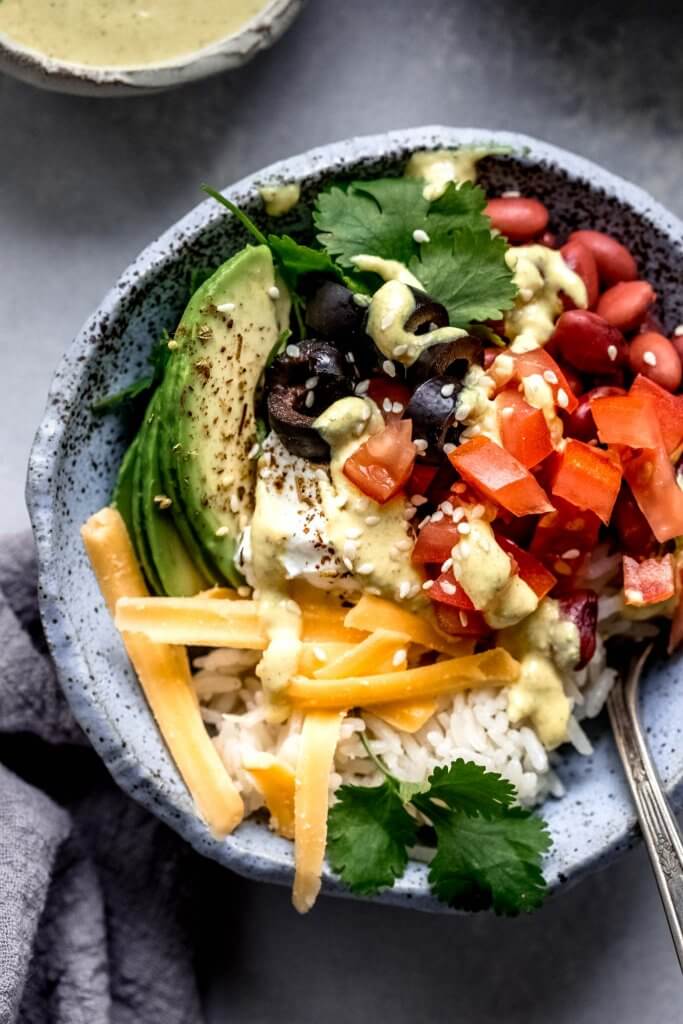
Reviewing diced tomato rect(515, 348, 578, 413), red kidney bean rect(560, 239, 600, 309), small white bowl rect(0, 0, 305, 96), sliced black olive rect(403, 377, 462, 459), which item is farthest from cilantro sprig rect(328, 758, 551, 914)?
small white bowl rect(0, 0, 305, 96)

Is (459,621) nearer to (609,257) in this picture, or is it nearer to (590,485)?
(590,485)

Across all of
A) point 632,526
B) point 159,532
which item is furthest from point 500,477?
point 159,532

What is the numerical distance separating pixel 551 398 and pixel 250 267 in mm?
588

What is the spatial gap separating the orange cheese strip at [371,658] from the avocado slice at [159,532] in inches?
12.0

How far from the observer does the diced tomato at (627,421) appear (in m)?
2.19

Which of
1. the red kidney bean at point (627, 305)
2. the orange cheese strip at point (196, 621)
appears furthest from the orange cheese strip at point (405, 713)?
the red kidney bean at point (627, 305)

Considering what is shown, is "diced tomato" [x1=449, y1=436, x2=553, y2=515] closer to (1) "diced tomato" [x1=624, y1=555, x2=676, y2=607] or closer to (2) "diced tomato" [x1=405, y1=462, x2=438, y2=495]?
(2) "diced tomato" [x1=405, y1=462, x2=438, y2=495]

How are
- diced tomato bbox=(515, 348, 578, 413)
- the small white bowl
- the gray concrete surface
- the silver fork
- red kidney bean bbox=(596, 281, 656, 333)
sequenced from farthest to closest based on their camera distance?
the gray concrete surface
the small white bowl
red kidney bean bbox=(596, 281, 656, 333)
diced tomato bbox=(515, 348, 578, 413)
the silver fork

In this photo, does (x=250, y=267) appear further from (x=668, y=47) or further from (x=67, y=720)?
(x=668, y=47)

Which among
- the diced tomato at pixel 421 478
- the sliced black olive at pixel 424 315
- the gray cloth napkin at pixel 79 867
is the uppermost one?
the sliced black olive at pixel 424 315

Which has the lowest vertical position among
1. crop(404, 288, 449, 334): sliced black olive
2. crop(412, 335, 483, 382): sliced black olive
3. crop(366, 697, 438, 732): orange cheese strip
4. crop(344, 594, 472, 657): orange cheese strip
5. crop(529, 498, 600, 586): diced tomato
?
crop(366, 697, 438, 732): orange cheese strip

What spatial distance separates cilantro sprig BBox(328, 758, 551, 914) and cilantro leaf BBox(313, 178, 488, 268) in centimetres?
94

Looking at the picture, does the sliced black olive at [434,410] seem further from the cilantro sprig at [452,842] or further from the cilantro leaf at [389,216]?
the cilantro sprig at [452,842]

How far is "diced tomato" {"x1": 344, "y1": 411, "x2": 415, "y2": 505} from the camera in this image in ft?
7.06
